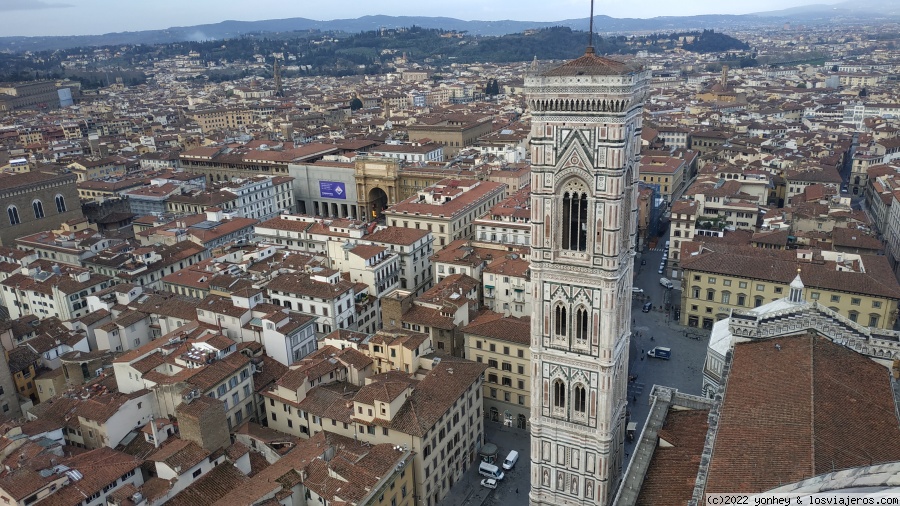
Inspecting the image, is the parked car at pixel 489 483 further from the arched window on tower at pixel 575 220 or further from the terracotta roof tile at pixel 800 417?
the arched window on tower at pixel 575 220

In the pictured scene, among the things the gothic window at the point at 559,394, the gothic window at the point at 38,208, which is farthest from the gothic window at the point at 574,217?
the gothic window at the point at 38,208

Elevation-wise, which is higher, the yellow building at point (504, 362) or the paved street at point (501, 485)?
the yellow building at point (504, 362)

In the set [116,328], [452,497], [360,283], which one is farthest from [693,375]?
[116,328]

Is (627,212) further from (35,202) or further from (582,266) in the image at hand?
(35,202)

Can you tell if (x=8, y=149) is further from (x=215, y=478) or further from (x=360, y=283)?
(x=215, y=478)

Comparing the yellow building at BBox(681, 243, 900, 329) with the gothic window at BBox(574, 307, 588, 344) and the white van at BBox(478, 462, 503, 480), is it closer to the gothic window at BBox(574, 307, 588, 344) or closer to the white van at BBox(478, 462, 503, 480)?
the white van at BBox(478, 462, 503, 480)

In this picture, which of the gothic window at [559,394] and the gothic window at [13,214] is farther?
the gothic window at [13,214]

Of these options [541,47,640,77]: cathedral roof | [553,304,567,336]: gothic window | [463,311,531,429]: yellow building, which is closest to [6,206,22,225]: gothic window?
[463,311,531,429]: yellow building
